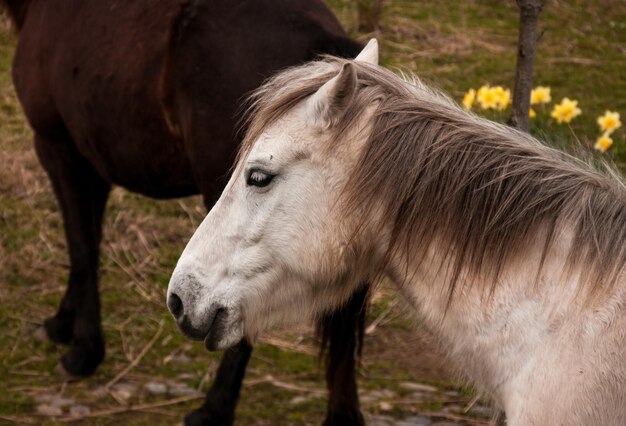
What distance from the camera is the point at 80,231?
4.85m

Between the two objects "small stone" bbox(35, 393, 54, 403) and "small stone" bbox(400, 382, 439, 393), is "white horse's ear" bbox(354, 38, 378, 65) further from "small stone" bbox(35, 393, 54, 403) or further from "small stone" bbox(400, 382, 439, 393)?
"small stone" bbox(35, 393, 54, 403)

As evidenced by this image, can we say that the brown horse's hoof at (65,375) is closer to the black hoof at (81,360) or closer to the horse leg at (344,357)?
the black hoof at (81,360)

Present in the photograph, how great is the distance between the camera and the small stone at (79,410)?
444cm

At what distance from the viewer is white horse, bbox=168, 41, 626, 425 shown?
240 cm

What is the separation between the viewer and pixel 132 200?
21.2ft

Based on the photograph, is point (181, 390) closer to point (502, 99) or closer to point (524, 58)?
point (524, 58)

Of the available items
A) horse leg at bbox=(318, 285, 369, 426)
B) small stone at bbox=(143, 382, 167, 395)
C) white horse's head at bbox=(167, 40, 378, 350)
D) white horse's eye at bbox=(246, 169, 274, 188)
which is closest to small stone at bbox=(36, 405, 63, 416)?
small stone at bbox=(143, 382, 167, 395)

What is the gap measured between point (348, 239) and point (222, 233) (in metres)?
0.36

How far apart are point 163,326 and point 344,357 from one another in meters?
1.48

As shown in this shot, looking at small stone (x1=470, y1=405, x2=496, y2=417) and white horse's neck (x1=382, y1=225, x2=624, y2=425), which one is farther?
small stone (x1=470, y1=405, x2=496, y2=417)

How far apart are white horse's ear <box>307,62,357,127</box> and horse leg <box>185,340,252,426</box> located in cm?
166

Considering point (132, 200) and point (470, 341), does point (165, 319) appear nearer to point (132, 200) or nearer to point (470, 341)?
point (132, 200)

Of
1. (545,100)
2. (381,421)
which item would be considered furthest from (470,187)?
(545,100)

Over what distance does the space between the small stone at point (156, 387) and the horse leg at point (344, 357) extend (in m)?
0.86
